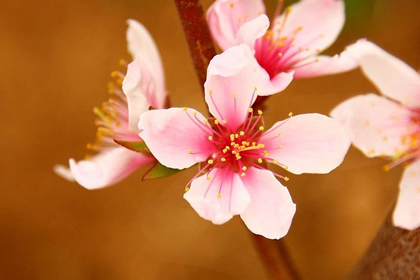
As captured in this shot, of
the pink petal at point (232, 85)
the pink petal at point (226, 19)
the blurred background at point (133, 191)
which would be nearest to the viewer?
the pink petal at point (232, 85)

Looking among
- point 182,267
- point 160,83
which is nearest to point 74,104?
point 182,267

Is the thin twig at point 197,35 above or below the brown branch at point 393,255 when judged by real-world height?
above

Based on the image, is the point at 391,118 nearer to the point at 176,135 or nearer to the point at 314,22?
the point at 314,22

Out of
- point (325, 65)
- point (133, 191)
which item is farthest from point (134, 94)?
point (133, 191)

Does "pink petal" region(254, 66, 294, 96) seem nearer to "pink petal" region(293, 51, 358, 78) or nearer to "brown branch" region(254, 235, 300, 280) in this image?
"pink petal" region(293, 51, 358, 78)

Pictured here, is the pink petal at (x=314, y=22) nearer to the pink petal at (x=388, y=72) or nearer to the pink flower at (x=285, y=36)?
the pink flower at (x=285, y=36)

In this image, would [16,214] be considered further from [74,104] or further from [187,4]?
[187,4]

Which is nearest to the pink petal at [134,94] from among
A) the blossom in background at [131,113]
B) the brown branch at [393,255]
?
the blossom in background at [131,113]

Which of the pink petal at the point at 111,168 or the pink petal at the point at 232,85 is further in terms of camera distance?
the pink petal at the point at 111,168
